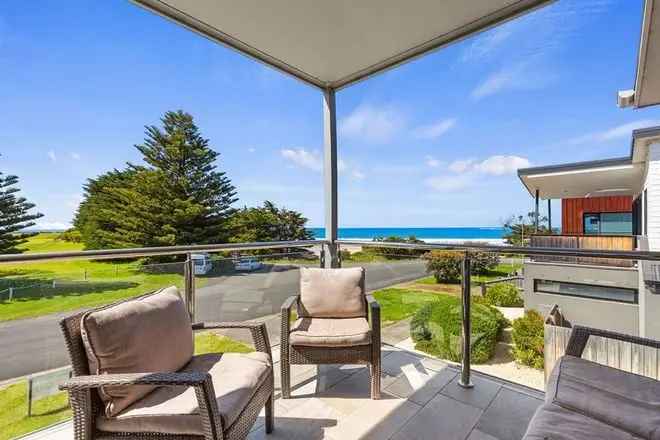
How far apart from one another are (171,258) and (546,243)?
700 cm

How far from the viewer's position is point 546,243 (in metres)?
6.55

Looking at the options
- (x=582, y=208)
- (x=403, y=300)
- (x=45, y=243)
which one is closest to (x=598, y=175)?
(x=582, y=208)

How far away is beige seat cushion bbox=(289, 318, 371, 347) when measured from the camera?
2092 millimetres

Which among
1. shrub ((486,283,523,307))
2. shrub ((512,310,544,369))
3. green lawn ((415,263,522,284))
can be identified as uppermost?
green lawn ((415,263,522,284))

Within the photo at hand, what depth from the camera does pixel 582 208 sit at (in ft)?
37.3

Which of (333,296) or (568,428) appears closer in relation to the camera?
(568,428)

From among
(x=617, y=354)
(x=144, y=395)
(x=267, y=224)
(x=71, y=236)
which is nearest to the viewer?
(x=144, y=395)

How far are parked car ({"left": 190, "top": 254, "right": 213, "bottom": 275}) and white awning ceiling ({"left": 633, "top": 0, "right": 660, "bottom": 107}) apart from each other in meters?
3.29

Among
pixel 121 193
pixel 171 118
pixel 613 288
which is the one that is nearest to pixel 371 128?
pixel 171 118

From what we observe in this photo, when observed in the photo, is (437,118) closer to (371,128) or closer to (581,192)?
(371,128)

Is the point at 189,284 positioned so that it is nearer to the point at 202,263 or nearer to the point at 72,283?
the point at 202,263

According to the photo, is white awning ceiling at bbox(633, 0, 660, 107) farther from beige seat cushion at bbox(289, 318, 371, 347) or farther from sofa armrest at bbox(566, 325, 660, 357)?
beige seat cushion at bbox(289, 318, 371, 347)

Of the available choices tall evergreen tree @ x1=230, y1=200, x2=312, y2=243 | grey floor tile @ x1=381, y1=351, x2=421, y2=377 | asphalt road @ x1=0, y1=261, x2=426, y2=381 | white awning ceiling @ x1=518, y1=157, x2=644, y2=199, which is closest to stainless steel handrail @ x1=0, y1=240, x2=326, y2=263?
asphalt road @ x1=0, y1=261, x2=426, y2=381

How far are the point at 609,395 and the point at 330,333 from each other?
1.44 meters
